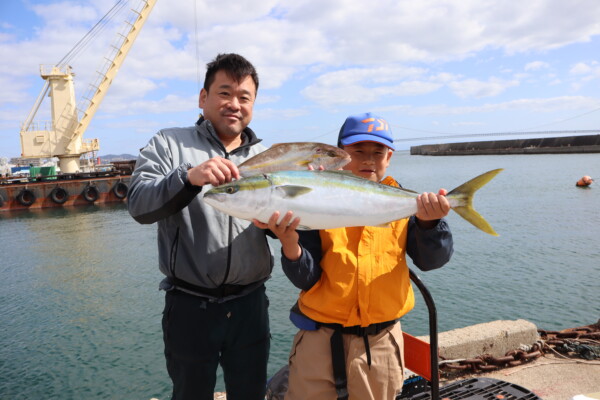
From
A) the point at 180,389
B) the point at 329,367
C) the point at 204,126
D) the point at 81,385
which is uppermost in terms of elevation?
the point at 204,126

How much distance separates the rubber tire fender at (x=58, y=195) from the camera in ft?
111

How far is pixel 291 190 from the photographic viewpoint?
2596mm

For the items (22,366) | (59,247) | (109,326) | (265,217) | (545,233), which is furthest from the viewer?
(59,247)

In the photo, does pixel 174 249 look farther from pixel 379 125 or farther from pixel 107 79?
pixel 107 79

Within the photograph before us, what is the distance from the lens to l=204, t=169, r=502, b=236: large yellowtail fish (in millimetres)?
2506

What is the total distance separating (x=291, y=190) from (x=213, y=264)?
3.09ft

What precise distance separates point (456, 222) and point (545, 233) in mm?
3956

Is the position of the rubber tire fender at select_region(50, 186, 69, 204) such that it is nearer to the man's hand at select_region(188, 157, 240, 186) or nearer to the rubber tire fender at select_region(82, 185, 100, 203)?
the rubber tire fender at select_region(82, 185, 100, 203)

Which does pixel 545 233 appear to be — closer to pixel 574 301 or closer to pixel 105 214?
pixel 574 301

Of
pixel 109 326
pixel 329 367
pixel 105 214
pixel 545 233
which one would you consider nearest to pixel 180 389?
pixel 329 367

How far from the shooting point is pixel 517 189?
34.0 metres

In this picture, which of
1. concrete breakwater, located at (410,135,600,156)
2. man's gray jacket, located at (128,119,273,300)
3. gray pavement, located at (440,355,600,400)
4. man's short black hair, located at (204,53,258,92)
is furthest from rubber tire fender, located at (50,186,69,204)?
concrete breakwater, located at (410,135,600,156)

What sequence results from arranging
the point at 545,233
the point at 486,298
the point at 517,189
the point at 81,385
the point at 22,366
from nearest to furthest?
the point at 81,385 < the point at 22,366 < the point at 486,298 < the point at 545,233 < the point at 517,189

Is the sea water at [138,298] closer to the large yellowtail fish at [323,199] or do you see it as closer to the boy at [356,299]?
the boy at [356,299]
